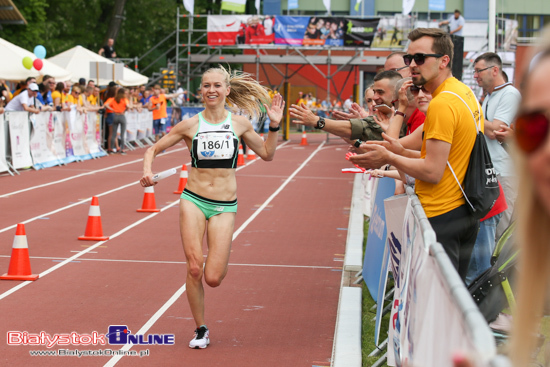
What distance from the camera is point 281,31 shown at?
40062 mm

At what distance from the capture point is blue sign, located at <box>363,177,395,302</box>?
7605mm

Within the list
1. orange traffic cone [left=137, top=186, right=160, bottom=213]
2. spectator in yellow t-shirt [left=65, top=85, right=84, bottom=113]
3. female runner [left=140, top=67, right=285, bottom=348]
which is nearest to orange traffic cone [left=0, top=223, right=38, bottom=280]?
female runner [left=140, top=67, right=285, bottom=348]

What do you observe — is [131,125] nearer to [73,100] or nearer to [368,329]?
[73,100]

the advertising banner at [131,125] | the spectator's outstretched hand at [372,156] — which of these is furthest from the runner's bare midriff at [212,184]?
the advertising banner at [131,125]

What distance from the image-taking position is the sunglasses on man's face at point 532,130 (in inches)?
59.4

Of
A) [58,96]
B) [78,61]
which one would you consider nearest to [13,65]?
[58,96]

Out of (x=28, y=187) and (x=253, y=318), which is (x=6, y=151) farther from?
(x=253, y=318)

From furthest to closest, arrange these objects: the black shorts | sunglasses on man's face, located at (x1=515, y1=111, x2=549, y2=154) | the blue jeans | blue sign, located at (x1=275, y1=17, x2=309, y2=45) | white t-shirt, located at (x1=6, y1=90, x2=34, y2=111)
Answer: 1. blue sign, located at (x1=275, y1=17, x2=309, y2=45)
2. white t-shirt, located at (x1=6, y1=90, x2=34, y2=111)
3. the blue jeans
4. the black shorts
5. sunglasses on man's face, located at (x1=515, y1=111, x2=549, y2=154)

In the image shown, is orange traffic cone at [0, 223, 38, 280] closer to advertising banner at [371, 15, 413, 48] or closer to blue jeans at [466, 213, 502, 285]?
blue jeans at [466, 213, 502, 285]

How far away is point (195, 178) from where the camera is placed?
6.88 meters

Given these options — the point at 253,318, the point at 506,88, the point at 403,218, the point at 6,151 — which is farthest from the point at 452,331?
the point at 6,151

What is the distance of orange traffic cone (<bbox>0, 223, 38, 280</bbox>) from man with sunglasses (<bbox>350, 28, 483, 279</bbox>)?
479cm

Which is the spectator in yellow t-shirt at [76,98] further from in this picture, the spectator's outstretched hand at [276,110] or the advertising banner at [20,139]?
the spectator's outstretched hand at [276,110]

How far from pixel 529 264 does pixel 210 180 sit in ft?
17.3
